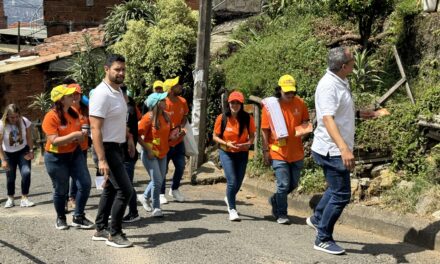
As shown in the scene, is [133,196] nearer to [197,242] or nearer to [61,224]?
[61,224]

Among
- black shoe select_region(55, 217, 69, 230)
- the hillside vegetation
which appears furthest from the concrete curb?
black shoe select_region(55, 217, 69, 230)

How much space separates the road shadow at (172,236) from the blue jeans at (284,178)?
30.8 inches

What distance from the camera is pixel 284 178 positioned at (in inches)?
266

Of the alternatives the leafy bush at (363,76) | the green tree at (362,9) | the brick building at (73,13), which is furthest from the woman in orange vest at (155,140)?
the brick building at (73,13)

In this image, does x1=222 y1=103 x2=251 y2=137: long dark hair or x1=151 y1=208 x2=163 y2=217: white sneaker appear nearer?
x1=222 y1=103 x2=251 y2=137: long dark hair

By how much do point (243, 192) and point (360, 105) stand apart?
2.31 m

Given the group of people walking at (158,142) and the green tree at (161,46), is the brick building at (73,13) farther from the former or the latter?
the group of people walking at (158,142)

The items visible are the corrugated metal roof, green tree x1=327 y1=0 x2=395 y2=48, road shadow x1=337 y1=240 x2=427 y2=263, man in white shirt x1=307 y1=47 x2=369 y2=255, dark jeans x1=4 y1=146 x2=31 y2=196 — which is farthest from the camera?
the corrugated metal roof

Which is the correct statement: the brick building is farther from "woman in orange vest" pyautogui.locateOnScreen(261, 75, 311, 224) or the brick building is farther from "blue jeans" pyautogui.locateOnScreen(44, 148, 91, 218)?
"woman in orange vest" pyautogui.locateOnScreen(261, 75, 311, 224)

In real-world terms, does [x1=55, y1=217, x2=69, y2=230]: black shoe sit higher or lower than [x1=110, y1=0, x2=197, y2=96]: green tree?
lower

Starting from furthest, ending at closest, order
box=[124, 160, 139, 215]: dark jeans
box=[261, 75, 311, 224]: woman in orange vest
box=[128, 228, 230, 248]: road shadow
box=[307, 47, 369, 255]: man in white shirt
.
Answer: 1. box=[124, 160, 139, 215]: dark jeans
2. box=[261, 75, 311, 224]: woman in orange vest
3. box=[128, 228, 230, 248]: road shadow
4. box=[307, 47, 369, 255]: man in white shirt

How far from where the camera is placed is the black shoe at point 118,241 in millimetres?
5789

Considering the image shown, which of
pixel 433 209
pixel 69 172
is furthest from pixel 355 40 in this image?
pixel 69 172

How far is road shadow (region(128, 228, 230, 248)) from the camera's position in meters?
6.03
